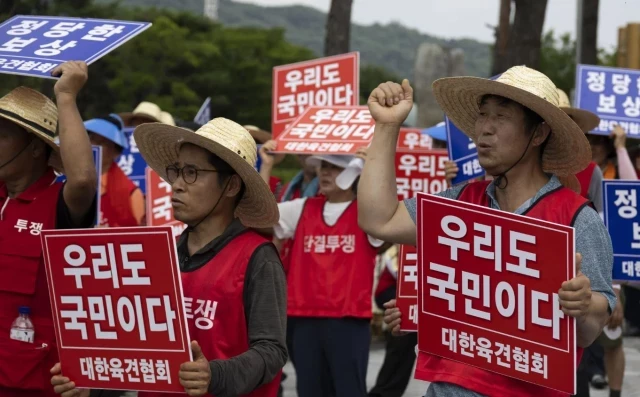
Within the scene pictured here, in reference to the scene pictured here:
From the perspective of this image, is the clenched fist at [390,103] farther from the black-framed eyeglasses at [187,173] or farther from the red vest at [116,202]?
the red vest at [116,202]

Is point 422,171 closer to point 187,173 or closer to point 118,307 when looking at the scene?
point 187,173

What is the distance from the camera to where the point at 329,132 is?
8.11m

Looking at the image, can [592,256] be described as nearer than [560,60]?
Yes

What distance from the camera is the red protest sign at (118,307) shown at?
3.91 metres

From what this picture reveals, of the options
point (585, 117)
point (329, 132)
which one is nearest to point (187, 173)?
point (329, 132)

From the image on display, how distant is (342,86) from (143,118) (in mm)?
2263

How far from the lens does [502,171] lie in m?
4.06

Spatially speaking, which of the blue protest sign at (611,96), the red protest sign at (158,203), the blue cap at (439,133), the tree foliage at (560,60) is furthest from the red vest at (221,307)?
the tree foliage at (560,60)

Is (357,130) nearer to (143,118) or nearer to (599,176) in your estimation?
(599,176)

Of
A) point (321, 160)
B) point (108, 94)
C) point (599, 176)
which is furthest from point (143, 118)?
point (108, 94)

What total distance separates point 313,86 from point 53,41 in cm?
495

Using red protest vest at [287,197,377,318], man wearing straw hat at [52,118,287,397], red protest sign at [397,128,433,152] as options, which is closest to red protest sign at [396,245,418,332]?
red protest vest at [287,197,377,318]

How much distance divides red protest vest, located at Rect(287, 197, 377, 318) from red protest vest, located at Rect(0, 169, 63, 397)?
10.1 ft

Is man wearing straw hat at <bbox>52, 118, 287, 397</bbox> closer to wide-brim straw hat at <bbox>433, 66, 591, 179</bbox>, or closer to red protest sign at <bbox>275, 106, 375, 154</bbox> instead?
wide-brim straw hat at <bbox>433, 66, 591, 179</bbox>
